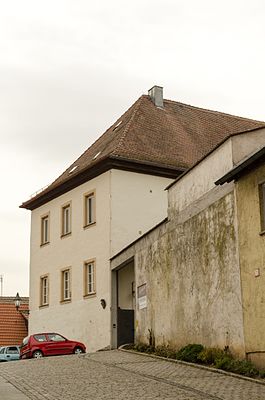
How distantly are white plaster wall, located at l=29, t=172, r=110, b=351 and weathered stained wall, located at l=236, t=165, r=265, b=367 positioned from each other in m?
12.9

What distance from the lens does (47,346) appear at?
27625 millimetres

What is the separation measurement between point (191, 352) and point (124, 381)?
4061 mm

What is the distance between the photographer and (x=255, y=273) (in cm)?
1672

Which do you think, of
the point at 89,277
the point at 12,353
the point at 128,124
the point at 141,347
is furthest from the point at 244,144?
the point at 12,353

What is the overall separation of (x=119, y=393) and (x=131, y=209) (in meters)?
17.3

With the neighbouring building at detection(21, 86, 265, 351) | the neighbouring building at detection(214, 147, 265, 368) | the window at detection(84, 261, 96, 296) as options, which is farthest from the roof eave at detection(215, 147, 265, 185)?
the window at detection(84, 261, 96, 296)

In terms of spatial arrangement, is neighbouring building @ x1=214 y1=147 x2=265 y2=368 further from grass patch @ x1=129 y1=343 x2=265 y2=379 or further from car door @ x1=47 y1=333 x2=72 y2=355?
car door @ x1=47 y1=333 x2=72 y2=355

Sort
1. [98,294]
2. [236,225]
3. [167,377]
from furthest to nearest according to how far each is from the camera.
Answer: [98,294]
[236,225]
[167,377]

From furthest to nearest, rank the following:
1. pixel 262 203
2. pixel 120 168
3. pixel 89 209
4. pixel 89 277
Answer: pixel 89 209 < pixel 89 277 < pixel 120 168 < pixel 262 203

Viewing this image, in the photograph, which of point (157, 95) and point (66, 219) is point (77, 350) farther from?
point (157, 95)

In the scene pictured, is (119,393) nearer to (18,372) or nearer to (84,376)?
(84,376)

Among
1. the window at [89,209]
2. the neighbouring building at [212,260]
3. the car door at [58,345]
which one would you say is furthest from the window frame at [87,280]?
the neighbouring building at [212,260]

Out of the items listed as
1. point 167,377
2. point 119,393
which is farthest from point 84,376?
point 119,393

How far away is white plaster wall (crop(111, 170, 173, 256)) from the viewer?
30391 mm
